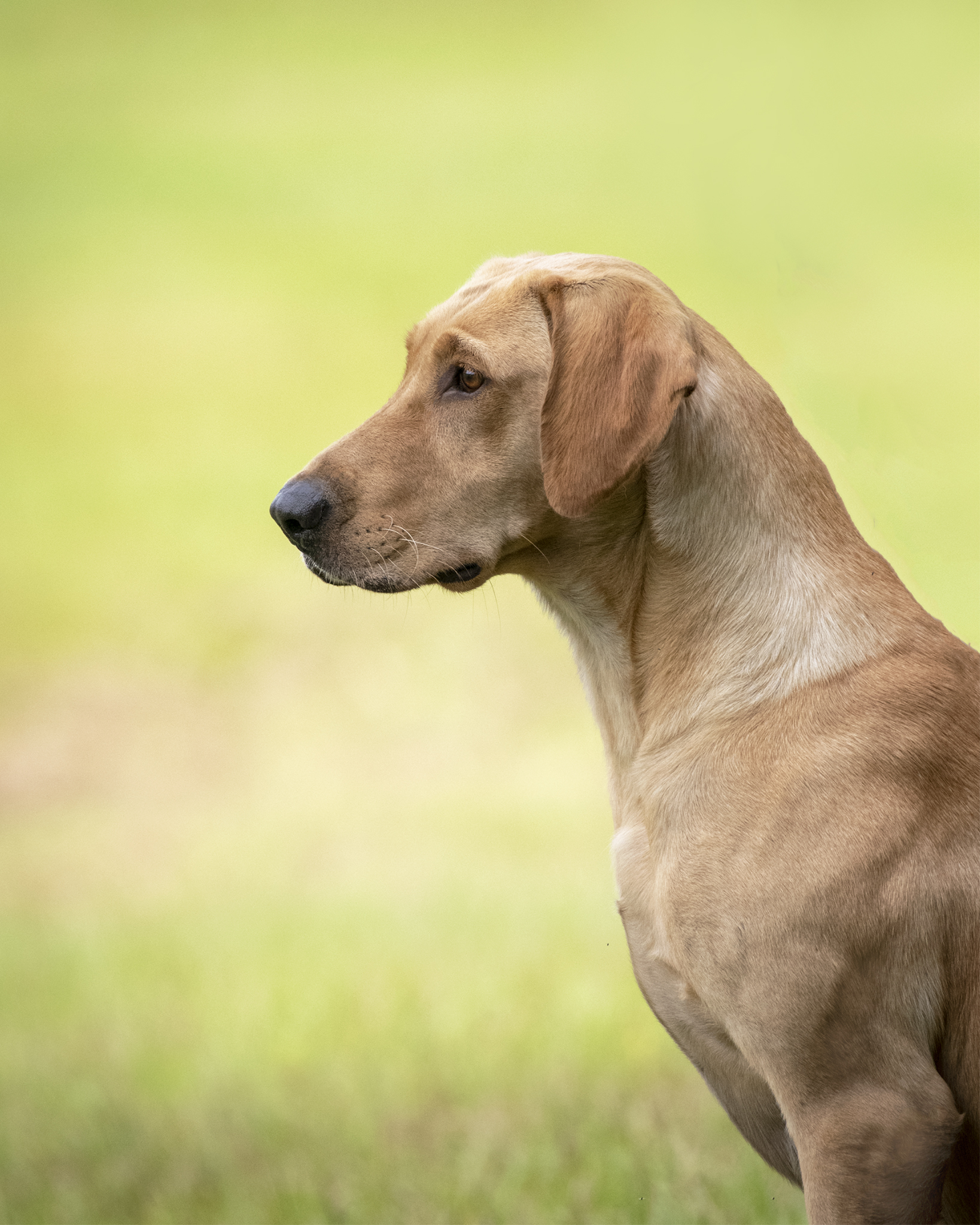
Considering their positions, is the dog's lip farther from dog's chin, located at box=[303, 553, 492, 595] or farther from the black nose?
the black nose

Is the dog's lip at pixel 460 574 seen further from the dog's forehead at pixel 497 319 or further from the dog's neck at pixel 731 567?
the dog's forehead at pixel 497 319

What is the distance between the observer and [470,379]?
2.64 m

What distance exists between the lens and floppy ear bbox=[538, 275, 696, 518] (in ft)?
7.80

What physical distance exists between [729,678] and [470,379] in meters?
0.83

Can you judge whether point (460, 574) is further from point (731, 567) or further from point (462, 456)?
point (731, 567)

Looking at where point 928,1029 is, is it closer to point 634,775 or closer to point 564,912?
point 634,775

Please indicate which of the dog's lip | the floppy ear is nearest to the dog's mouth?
the dog's lip

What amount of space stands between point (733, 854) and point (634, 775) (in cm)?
31

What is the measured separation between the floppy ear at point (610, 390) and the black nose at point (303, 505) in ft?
1.62

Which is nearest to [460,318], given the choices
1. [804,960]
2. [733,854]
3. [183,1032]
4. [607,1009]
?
[733,854]

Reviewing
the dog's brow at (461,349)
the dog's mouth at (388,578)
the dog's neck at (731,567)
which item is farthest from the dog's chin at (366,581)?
the dog's brow at (461,349)

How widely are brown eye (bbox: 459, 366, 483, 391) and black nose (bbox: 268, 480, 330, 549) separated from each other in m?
0.38

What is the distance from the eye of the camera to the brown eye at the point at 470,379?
2635 mm

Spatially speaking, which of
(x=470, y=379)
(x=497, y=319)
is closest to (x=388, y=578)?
(x=470, y=379)
